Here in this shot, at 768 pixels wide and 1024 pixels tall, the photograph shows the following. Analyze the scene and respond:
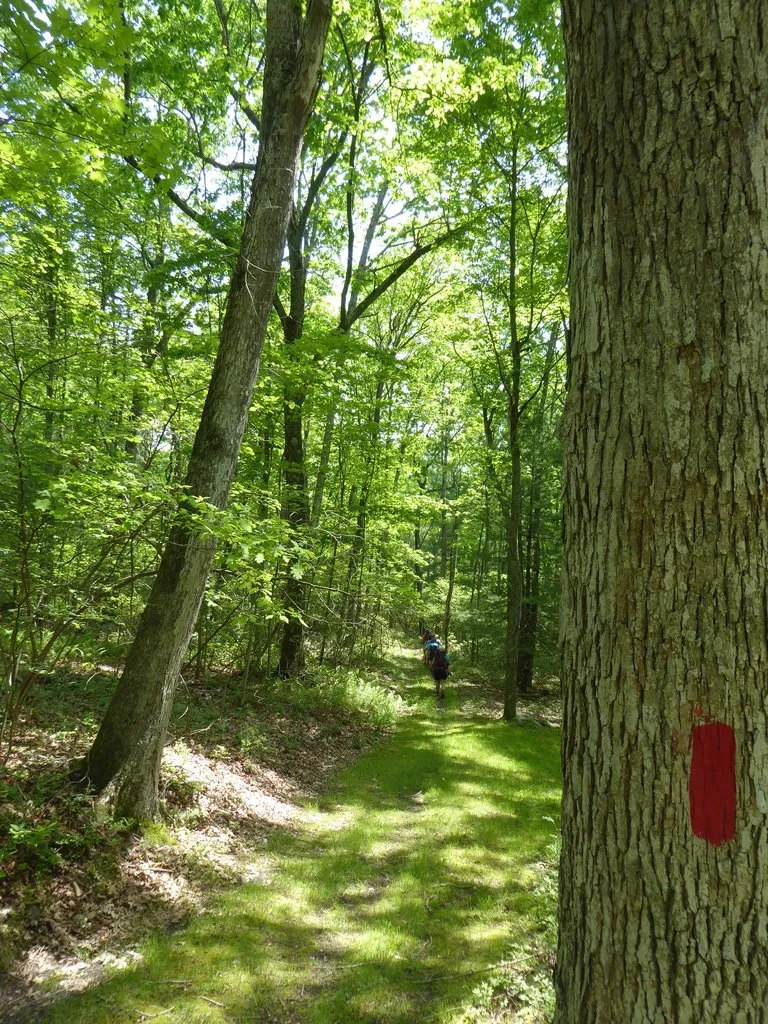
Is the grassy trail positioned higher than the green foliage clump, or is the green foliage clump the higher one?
the green foliage clump

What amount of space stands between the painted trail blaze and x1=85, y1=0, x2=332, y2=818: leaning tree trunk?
3.99 meters

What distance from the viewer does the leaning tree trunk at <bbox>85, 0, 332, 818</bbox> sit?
491 centimetres

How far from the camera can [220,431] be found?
5.22 meters

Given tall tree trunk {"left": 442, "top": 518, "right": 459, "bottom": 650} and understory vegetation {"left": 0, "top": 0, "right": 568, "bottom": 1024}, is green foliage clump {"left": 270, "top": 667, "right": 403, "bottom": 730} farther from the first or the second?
tall tree trunk {"left": 442, "top": 518, "right": 459, "bottom": 650}

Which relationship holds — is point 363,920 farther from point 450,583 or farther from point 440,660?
point 450,583

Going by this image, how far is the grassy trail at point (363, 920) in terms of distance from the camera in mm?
3400

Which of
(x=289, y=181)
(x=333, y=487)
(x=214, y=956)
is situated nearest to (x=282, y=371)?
(x=289, y=181)

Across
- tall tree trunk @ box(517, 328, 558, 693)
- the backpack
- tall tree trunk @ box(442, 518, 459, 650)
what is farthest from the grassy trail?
tall tree trunk @ box(442, 518, 459, 650)

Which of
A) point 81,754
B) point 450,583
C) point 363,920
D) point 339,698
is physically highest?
point 450,583

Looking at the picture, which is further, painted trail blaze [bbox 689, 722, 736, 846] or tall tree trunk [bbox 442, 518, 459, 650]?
tall tree trunk [bbox 442, 518, 459, 650]

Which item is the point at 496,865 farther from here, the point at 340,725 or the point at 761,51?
the point at 761,51

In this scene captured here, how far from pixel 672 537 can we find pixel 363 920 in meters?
4.44

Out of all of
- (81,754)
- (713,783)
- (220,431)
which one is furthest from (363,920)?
(220,431)

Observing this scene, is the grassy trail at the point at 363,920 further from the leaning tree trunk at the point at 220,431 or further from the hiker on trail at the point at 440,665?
the hiker on trail at the point at 440,665
